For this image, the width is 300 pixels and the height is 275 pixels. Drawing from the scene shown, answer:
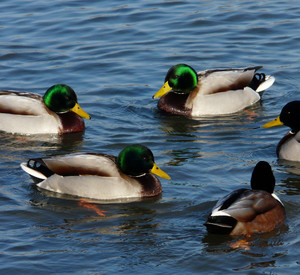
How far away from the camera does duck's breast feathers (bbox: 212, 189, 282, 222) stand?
7.86 metres

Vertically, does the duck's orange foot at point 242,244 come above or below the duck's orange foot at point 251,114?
below

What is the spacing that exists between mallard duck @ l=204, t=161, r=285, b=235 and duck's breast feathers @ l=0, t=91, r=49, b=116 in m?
4.39

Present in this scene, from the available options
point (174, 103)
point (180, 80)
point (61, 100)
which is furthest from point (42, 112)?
point (180, 80)

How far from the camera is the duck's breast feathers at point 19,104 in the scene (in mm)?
11773

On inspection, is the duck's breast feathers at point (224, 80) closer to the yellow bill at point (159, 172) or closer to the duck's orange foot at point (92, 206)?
the yellow bill at point (159, 172)

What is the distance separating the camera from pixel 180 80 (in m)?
12.9

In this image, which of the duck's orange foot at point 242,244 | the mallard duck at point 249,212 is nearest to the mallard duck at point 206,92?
the mallard duck at point 249,212

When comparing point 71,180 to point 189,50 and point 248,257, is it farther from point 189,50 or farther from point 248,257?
point 189,50

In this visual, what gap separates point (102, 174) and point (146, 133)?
2.54 metres

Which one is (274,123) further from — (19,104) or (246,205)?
(19,104)

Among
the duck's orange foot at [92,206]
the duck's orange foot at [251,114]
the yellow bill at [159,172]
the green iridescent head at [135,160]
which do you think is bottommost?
the duck's orange foot at [92,206]

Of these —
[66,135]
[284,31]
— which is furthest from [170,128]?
[284,31]

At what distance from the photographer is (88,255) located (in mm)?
7770

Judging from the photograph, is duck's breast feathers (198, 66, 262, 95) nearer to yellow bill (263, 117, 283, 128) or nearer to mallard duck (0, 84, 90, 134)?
yellow bill (263, 117, 283, 128)
